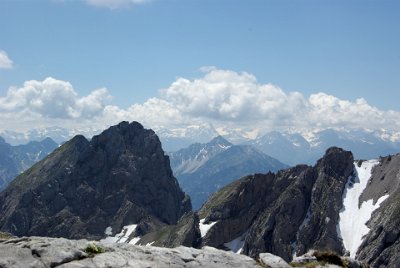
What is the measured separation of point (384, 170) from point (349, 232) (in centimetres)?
3610

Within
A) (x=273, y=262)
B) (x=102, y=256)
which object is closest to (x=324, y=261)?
(x=273, y=262)

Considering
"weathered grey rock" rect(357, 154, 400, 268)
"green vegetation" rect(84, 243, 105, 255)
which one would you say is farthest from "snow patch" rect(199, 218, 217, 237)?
"green vegetation" rect(84, 243, 105, 255)

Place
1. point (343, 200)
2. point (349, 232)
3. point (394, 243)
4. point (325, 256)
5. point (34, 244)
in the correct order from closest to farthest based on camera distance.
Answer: point (34, 244), point (325, 256), point (394, 243), point (349, 232), point (343, 200)

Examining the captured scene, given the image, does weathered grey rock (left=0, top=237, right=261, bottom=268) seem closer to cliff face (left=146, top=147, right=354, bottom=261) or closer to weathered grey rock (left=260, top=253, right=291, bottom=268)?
weathered grey rock (left=260, top=253, right=291, bottom=268)

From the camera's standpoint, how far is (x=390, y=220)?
516ft

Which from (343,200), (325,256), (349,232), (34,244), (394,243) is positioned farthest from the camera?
(343,200)

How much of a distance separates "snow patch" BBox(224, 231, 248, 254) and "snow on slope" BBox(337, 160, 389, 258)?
38770 millimetres

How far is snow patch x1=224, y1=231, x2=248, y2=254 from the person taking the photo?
185 meters

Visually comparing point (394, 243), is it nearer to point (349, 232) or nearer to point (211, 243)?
point (349, 232)

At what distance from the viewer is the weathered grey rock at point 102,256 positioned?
22656 mm

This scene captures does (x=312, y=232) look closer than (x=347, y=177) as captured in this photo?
Yes

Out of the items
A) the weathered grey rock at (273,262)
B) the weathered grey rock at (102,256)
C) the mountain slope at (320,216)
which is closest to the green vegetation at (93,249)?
the weathered grey rock at (102,256)

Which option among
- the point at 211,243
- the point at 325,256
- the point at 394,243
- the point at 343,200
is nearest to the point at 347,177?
the point at 343,200

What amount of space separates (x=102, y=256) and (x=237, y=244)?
17082cm
